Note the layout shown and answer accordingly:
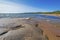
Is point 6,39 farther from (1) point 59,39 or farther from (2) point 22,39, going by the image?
(1) point 59,39

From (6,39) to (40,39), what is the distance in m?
1.72

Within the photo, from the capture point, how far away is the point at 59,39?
23.8 ft

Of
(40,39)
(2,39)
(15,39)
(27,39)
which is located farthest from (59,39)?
(2,39)

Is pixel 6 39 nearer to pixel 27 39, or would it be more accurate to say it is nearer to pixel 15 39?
pixel 15 39

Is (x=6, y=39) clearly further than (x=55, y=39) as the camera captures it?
No

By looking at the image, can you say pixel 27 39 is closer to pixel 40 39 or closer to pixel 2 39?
pixel 40 39

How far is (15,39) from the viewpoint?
561cm

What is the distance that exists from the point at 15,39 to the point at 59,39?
311 cm

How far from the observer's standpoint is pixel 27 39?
5730mm

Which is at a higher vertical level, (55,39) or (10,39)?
(10,39)

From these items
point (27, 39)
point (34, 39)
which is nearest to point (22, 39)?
point (27, 39)

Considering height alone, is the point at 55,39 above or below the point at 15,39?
below

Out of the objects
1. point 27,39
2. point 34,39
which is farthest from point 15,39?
point 34,39

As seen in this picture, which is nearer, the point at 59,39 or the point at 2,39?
the point at 2,39
